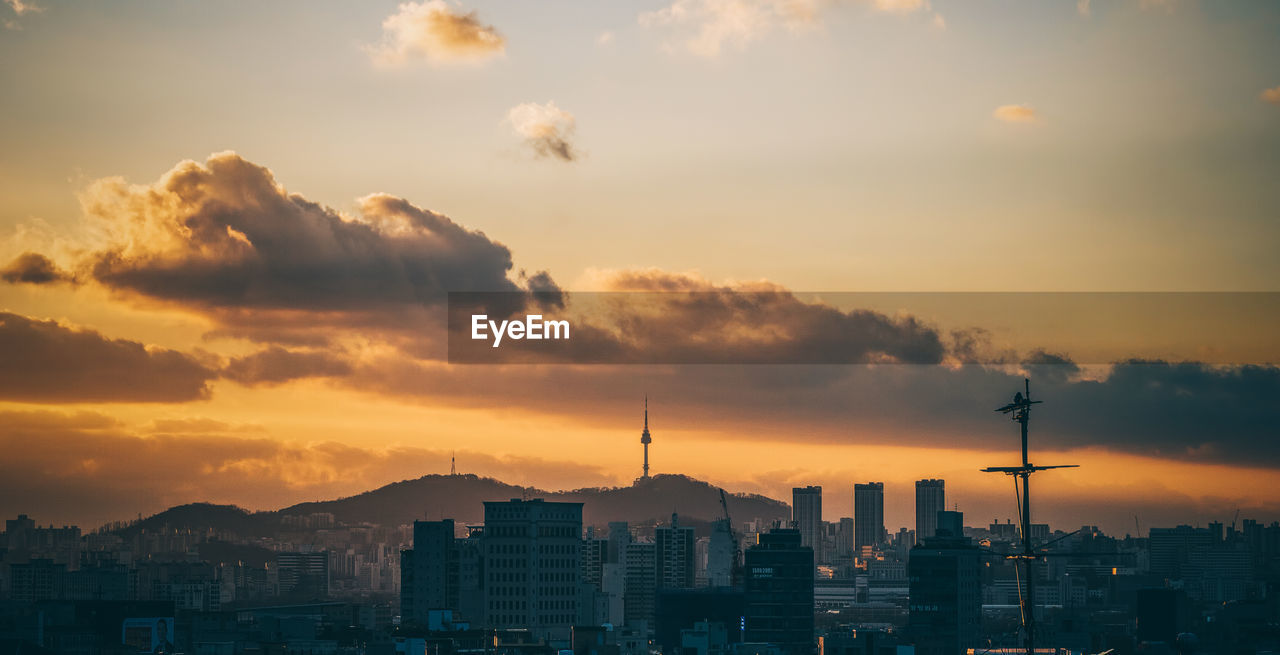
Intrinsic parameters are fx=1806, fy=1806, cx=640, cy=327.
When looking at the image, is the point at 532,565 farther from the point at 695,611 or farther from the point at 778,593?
the point at 695,611

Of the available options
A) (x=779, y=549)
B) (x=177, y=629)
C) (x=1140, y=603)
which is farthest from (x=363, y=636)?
(x=1140, y=603)

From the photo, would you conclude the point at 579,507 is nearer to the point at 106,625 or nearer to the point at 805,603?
the point at 805,603

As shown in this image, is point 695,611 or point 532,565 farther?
point 695,611

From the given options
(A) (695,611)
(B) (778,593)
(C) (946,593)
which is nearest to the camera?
(B) (778,593)

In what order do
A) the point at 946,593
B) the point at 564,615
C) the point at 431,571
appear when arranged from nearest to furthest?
the point at 564,615
the point at 946,593
the point at 431,571

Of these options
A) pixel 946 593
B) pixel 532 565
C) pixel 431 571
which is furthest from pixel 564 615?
pixel 946 593

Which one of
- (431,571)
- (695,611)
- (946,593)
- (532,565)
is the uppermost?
(532,565)

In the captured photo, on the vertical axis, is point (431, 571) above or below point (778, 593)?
above
